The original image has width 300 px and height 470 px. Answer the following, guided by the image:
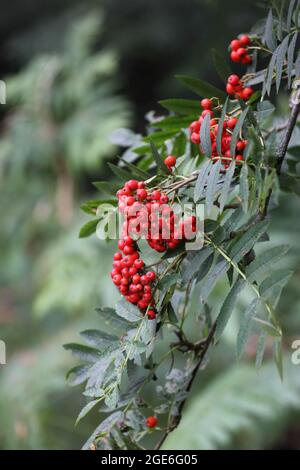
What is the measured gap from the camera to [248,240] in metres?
0.58

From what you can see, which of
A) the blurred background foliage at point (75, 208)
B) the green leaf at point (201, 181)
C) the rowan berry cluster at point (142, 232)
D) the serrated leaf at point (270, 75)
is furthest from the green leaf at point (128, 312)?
the blurred background foliage at point (75, 208)

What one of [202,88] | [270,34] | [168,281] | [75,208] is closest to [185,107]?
[202,88]

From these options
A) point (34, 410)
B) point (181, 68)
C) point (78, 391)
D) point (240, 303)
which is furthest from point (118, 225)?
point (181, 68)

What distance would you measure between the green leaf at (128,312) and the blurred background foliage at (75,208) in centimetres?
79

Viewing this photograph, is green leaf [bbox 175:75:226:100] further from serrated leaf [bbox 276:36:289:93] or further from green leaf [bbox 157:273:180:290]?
green leaf [bbox 157:273:180:290]

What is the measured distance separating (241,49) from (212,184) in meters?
0.18

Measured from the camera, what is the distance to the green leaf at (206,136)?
58 centimetres

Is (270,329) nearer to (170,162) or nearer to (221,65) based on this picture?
(170,162)

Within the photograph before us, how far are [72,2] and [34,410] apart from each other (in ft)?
6.45

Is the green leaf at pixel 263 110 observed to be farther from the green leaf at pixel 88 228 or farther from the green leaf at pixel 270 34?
the green leaf at pixel 88 228

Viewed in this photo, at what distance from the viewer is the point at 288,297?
6.15 feet

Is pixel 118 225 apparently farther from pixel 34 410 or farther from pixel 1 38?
pixel 1 38

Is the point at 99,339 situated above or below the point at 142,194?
below

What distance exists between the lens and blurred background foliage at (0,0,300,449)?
1709 millimetres
